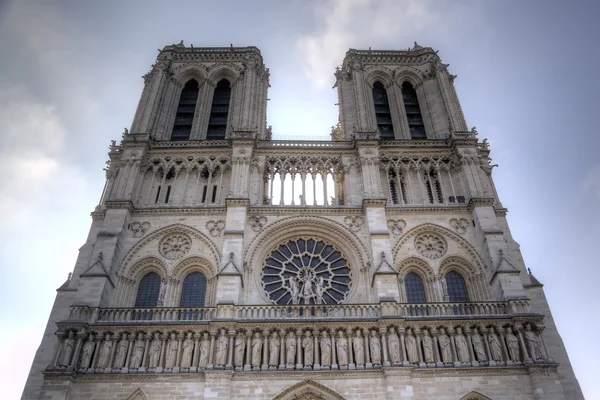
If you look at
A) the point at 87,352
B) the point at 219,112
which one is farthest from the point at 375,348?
the point at 219,112

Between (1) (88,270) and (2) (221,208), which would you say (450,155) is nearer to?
(2) (221,208)

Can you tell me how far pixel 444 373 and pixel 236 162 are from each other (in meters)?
13.7

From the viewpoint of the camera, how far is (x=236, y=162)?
25.2 m

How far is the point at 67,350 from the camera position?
1828cm

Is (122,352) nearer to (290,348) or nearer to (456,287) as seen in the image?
(290,348)

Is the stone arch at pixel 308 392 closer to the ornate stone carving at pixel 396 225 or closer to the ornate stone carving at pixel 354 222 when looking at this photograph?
the ornate stone carving at pixel 354 222

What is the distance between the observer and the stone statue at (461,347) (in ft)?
60.5

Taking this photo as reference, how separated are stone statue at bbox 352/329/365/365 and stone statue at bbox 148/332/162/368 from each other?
23.9 ft

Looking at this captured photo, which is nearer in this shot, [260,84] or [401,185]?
[401,185]

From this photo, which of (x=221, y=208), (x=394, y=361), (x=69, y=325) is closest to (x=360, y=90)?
(x=221, y=208)

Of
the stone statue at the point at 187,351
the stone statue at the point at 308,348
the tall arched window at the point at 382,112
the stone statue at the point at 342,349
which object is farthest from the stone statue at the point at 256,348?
Answer: the tall arched window at the point at 382,112

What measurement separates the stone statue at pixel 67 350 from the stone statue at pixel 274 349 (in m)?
7.25

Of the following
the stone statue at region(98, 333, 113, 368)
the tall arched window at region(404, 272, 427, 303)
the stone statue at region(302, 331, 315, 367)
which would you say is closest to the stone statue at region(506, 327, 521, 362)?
the tall arched window at region(404, 272, 427, 303)

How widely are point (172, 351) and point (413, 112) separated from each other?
2007 centimetres
